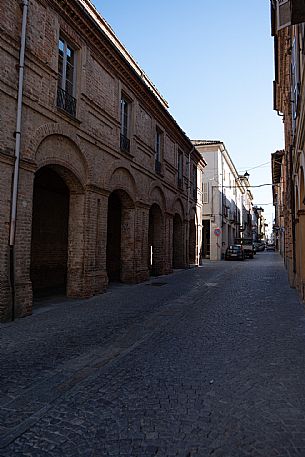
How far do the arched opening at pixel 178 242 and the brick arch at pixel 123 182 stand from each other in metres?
7.07

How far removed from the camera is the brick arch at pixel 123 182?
11.8 meters

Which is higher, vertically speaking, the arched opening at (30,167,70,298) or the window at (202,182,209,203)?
the window at (202,182,209,203)

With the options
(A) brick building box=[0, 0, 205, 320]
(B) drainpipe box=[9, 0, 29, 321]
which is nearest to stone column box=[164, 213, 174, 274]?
(A) brick building box=[0, 0, 205, 320]

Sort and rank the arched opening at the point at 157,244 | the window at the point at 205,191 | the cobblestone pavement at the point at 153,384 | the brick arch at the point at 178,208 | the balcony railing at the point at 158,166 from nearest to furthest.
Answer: the cobblestone pavement at the point at 153,384 < the balcony railing at the point at 158,166 < the arched opening at the point at 157,244 < the brick arch at the point at 178,208 < the window at the point at 205,191

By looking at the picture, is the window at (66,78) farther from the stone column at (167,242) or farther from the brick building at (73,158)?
the stone column at (167,242)

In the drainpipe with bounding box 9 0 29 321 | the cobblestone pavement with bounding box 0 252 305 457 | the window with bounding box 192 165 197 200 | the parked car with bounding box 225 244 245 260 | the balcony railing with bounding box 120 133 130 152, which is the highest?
the window with bounding box 192 165 197 200

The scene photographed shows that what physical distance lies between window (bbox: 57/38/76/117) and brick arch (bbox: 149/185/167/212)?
6267 mm

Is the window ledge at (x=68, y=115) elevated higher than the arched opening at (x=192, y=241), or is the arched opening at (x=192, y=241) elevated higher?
the window ledge at (x=68, y=115)

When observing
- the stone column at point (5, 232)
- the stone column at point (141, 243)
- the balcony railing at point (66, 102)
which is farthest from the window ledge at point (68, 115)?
the stone column at point (141, 243)

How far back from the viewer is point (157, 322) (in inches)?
286

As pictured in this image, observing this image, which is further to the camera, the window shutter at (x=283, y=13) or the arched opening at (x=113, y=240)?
the arched opening at (x=113, y=240)

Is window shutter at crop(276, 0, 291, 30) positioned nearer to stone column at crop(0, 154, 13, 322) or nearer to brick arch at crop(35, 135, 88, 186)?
stone column at crop(0, 154, 13, 322)

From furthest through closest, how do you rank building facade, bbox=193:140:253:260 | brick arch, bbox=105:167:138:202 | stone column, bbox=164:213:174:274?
building facade, bbox=193:140:253:260 → stone column, bbox=164:213:174:274 → brick arch, bbox=105:167:138:202

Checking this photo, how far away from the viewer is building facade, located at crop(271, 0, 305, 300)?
416cm
